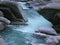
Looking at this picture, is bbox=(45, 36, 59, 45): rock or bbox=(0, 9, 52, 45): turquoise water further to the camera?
bbox=(0, 9, 52, 45): turquoise water

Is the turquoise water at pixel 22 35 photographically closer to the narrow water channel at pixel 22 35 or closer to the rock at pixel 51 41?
the narrow water channel at pixel 22 35

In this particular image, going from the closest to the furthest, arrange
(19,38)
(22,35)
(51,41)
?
1. (51,41)
2. (19,38)
3. (22,35)

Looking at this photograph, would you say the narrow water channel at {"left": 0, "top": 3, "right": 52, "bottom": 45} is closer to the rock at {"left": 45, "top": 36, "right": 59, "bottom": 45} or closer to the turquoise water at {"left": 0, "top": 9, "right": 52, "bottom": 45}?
the turquoise water at {"left": 0, "top": 9, "right": 52, "bottom": 45}

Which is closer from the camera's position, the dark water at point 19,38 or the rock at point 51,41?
the rock at point 51,41

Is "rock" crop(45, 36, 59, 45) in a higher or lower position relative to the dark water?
higher

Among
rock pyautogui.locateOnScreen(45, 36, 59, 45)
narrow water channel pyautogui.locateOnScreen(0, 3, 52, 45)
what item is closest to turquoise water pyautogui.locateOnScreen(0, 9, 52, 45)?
narrow water channel pyautogui.locateOnScreen(0, 3, 52, 45)

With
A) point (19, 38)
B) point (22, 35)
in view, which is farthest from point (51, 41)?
point (22, 35)

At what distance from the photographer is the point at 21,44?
6.59 meters

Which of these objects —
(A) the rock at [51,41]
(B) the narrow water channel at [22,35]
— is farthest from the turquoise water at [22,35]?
(A) the rock at [51,41]

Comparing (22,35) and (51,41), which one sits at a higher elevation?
(51,41)

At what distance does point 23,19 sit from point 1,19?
1.27 meters

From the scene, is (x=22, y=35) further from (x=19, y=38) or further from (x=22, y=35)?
(x=19, y=38)

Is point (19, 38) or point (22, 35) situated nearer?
point (19, 38)

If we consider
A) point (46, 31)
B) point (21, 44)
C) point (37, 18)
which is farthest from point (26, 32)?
point (37, 18)
